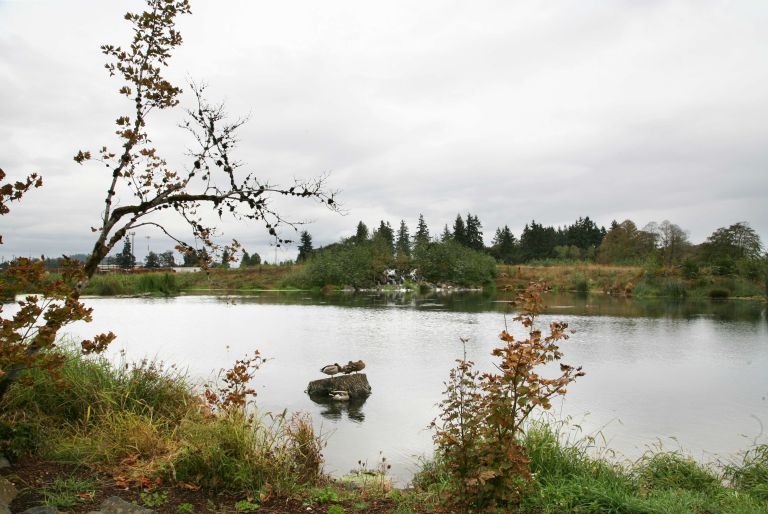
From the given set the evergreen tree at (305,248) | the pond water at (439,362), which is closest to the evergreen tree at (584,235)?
the evergreen tree at (305,248)

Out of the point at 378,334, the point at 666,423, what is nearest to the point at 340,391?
the point at 666,423

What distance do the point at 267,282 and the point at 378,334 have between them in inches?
1624

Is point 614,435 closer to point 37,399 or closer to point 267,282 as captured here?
point 37,399

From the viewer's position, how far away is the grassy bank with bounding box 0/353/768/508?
4566 mm

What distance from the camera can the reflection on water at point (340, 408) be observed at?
10180mm

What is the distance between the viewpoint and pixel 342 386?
11539 millimetres

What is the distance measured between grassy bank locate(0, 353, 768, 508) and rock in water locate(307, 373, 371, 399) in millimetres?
4877

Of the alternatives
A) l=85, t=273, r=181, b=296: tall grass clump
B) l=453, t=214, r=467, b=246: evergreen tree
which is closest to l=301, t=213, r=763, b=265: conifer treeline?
l=453, t=214, r=467, b=246: evergreen tree

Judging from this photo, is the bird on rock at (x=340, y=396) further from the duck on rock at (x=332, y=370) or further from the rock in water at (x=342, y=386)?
the duck on rock at (x=332, y=370)

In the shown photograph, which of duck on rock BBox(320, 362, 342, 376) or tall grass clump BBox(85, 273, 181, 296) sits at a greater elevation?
tall grass clump BBox(85, 273, 181, 296)

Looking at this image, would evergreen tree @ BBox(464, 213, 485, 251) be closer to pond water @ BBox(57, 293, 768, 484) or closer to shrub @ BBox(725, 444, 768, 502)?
pond water @ BBox(57, 293, 768, 484)

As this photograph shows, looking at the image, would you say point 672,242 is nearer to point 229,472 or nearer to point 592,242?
point 592,242

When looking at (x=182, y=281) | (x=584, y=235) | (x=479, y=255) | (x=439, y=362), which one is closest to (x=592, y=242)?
(x=584, y=235)

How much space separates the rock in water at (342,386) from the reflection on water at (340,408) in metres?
0.12
